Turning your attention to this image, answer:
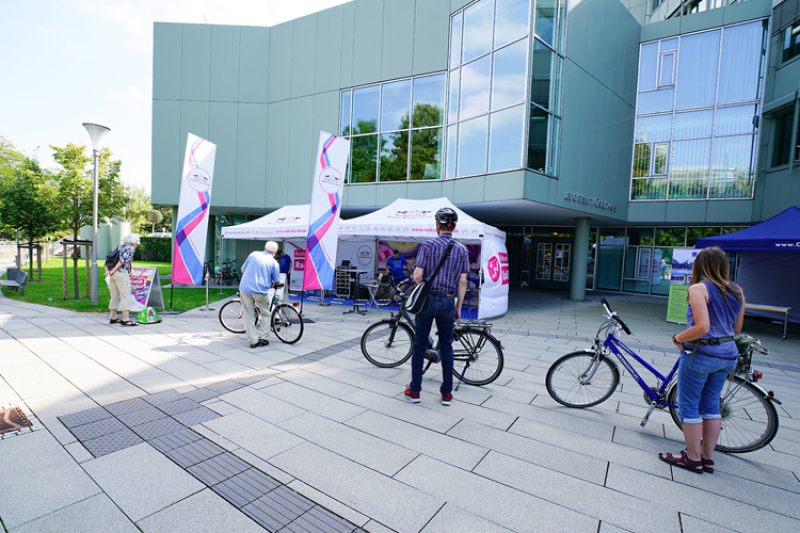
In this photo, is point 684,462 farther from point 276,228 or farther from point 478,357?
point 276,228

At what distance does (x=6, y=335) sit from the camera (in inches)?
250

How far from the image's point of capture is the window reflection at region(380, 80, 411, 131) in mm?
14781

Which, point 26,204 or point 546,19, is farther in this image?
point 26,204

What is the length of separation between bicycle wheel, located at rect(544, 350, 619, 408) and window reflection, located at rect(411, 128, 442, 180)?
1065 cm

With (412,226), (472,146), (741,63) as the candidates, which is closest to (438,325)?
(412,226)

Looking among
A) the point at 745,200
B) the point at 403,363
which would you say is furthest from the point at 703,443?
the point at 745,200

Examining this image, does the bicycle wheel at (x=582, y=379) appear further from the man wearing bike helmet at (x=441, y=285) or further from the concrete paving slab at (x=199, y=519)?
the concrete paving slab at (x=199, y=519)

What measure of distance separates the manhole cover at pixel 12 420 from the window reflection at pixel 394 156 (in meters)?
12.8

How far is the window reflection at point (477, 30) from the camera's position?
477 inches

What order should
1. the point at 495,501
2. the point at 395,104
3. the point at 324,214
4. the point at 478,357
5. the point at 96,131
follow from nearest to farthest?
the point at 495,501 < the point at 478,357 < the point at 324,214 < the point at 96,131 < the point at 395,104

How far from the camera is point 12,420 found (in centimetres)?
344

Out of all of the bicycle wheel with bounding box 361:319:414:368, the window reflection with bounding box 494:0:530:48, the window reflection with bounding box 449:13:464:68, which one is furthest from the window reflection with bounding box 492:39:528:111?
the bicycle wheel with bounding box 361:319:414:368

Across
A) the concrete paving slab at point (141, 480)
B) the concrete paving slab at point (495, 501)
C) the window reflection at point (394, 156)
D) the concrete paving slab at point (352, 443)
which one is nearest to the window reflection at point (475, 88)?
the window reflection at point (394, 156)

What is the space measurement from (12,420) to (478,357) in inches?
176
